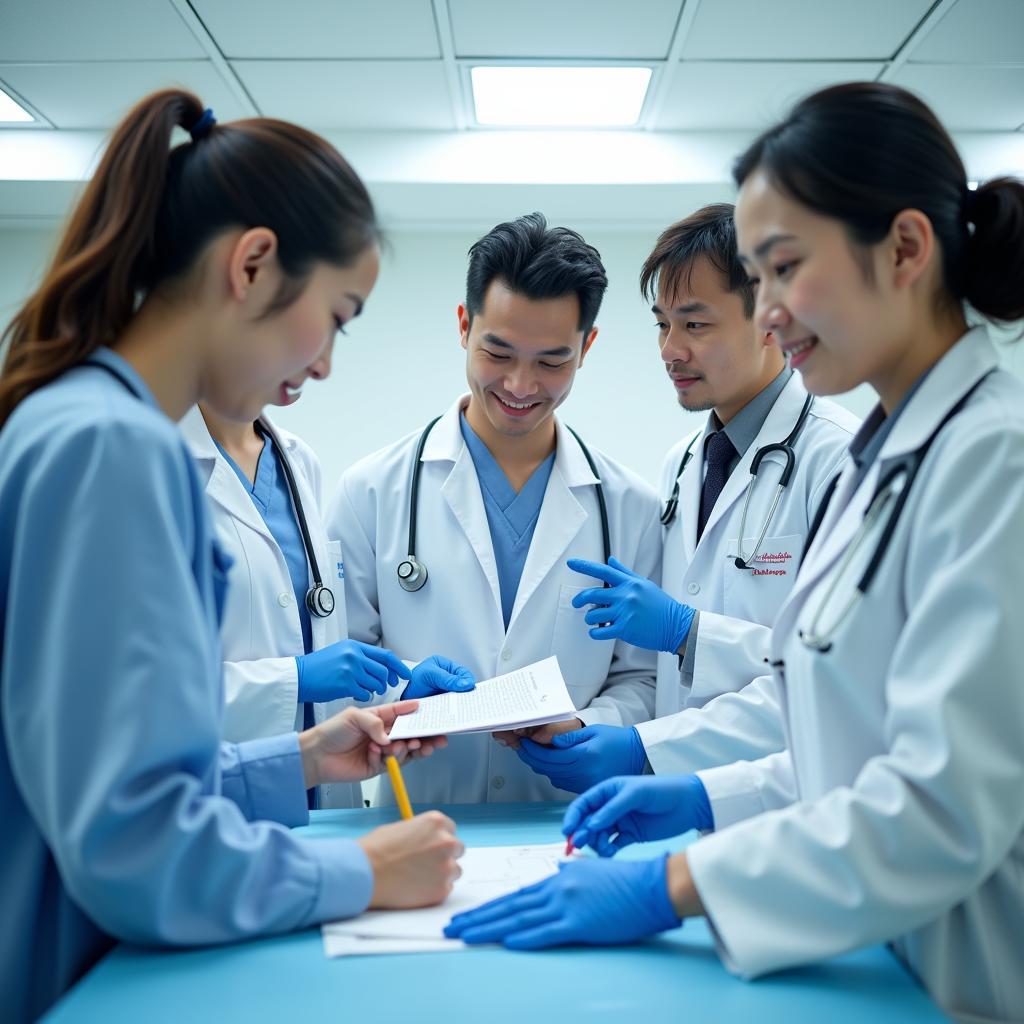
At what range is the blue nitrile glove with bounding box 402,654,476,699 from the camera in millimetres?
1630

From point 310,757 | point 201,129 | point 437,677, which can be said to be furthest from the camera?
point 437,677

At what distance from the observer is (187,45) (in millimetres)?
2928

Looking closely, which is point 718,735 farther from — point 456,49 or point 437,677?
point 456,49

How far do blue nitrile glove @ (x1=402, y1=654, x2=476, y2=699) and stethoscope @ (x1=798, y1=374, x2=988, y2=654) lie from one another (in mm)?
755

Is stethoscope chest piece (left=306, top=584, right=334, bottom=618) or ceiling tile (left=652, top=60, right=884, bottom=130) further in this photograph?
ceiling tile (left=652, top=60, right=884, bottom=130)

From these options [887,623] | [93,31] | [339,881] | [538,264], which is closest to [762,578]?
[538,264]

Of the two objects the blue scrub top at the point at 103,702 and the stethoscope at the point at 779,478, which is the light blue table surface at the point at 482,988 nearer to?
the blue scrub top at the point at 103,702

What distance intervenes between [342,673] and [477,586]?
337 mm

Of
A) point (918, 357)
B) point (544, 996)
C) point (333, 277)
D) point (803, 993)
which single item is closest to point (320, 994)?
point (544, 996)

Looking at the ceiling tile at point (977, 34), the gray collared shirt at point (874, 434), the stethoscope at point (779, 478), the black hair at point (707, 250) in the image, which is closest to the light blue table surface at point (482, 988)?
the gray collared shirt at point (874, 434)

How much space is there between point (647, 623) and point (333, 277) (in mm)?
935

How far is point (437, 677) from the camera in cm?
165

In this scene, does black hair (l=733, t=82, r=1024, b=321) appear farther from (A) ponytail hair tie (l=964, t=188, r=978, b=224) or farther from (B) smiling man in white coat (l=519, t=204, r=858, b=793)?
(B) smiling man in white coat (l=519, t=204, r=858, b=793)

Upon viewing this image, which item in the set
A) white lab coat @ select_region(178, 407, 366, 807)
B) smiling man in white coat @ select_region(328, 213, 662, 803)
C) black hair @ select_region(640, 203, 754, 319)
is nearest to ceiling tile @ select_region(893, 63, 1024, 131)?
black hair @ select_region(640, 203, 754, 319)
